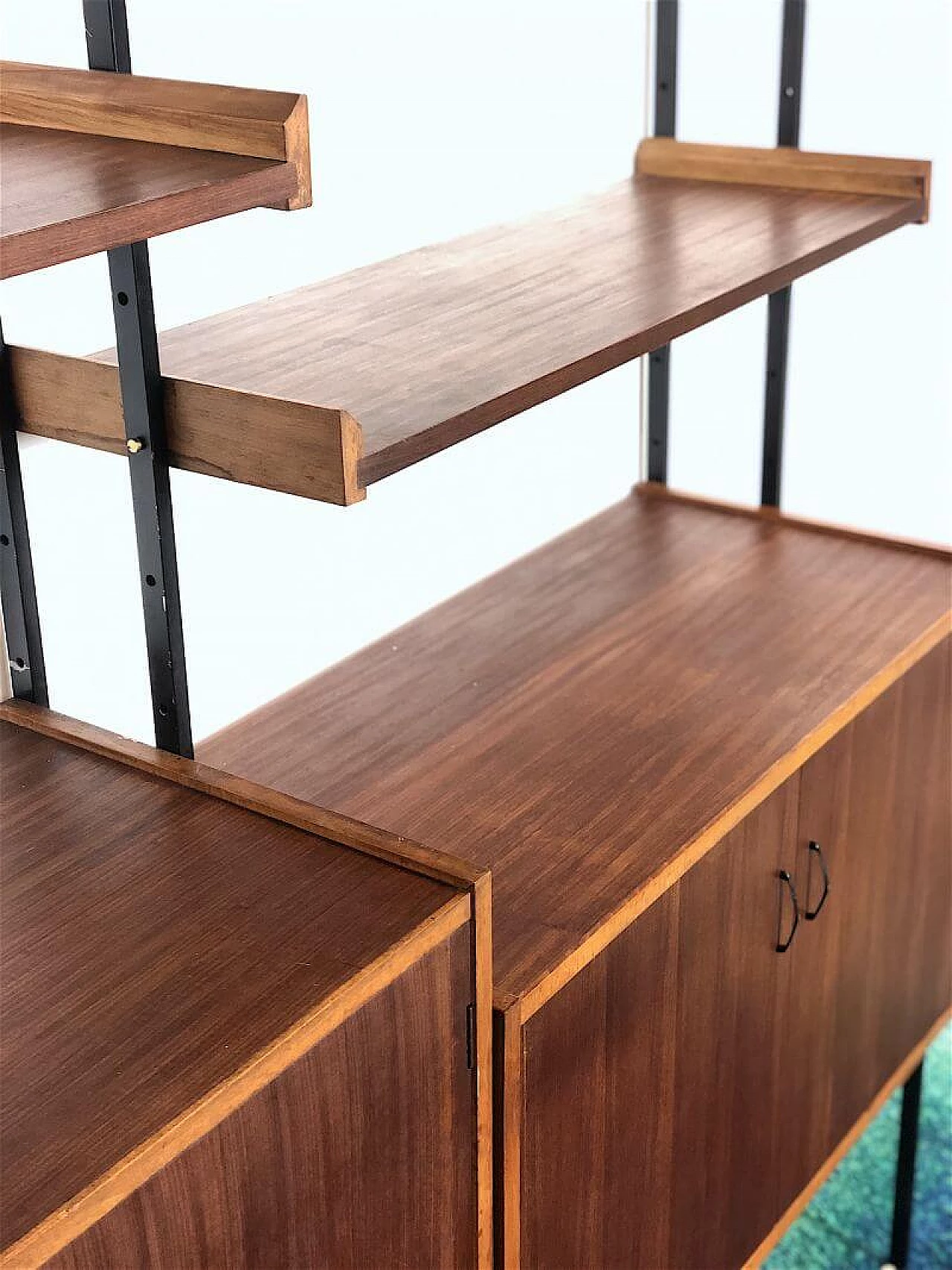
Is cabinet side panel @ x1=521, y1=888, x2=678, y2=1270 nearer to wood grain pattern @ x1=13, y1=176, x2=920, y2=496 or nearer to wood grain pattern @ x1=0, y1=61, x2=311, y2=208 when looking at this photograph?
wood grain pattern @ x1=13, y1=176, x2=920, y2=496

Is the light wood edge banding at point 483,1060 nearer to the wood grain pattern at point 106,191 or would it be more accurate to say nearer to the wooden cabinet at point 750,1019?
the wooden cabinet at point 750,1019

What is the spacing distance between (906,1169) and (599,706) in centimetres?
120

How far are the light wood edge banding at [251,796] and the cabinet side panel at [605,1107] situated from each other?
0.60ft

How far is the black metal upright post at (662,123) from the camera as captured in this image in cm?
211

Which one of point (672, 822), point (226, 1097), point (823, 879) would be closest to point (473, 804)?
point (672, 822)

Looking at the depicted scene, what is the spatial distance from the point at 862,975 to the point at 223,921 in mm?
1053

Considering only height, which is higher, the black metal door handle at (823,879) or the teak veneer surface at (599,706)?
the teak veneer surface at (599,706)

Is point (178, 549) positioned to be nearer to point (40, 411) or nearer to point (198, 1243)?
point (40, 411)

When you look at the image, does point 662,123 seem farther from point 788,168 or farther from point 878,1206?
point 878,1206

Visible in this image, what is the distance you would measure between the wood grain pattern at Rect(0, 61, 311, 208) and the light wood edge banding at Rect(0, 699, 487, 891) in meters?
0.47

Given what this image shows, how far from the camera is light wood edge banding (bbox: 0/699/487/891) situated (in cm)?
124

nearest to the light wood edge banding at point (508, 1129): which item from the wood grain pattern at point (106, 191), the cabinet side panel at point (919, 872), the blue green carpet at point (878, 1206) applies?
Answer: the wood grain pattern at point (106, 191)

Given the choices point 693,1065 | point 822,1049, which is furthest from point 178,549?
point 822,1049

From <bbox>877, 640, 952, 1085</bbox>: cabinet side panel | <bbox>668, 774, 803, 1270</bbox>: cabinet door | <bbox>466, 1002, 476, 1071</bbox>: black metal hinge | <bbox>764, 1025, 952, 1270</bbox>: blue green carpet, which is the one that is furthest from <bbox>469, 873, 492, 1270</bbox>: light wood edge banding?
<bbox>764, 1025, 952, 1270</bbox>: blue green carpet
